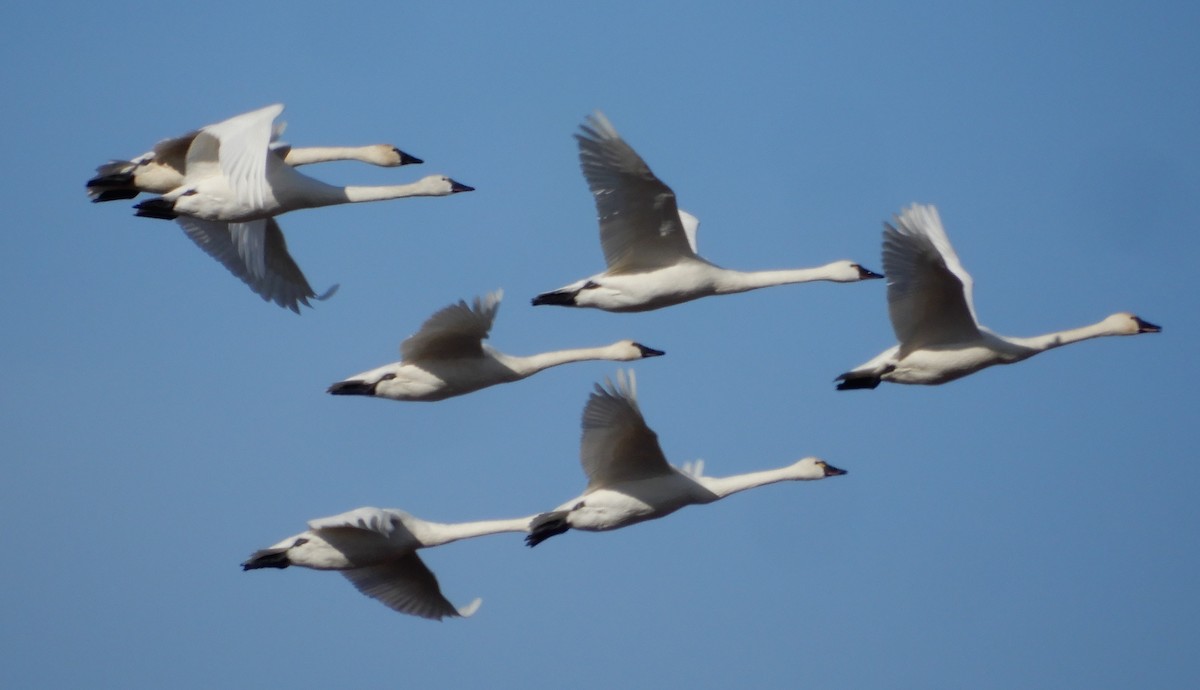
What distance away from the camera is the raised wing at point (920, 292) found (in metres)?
25.0

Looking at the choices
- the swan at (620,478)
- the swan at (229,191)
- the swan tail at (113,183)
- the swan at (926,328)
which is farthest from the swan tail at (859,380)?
the swan tail at (113,183)

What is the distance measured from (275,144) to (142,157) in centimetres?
196

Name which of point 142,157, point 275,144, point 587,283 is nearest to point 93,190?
point 142,157

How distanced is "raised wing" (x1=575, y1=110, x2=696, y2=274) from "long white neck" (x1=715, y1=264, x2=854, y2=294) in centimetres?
58

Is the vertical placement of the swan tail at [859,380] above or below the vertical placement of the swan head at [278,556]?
above

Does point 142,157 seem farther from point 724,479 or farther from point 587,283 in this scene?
point 724,479

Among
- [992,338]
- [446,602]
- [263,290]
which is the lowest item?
[446,602]

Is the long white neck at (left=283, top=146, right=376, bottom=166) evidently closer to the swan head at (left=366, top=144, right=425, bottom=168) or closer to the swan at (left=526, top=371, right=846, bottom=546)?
the swan head at (left=366, top=144, right=425, bottom=168)

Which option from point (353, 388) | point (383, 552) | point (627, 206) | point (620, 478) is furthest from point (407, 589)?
point (627, 206)

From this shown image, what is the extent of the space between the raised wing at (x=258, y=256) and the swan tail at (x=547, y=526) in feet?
17.6

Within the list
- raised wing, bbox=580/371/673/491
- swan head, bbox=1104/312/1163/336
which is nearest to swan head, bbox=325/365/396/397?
raised wing, bbox=580/371/673/491

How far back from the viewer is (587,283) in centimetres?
2633

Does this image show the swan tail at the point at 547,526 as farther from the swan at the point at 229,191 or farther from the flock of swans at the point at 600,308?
the swan at the point at 229,191

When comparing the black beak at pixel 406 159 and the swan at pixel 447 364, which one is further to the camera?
the black beak at pixel 406 159
